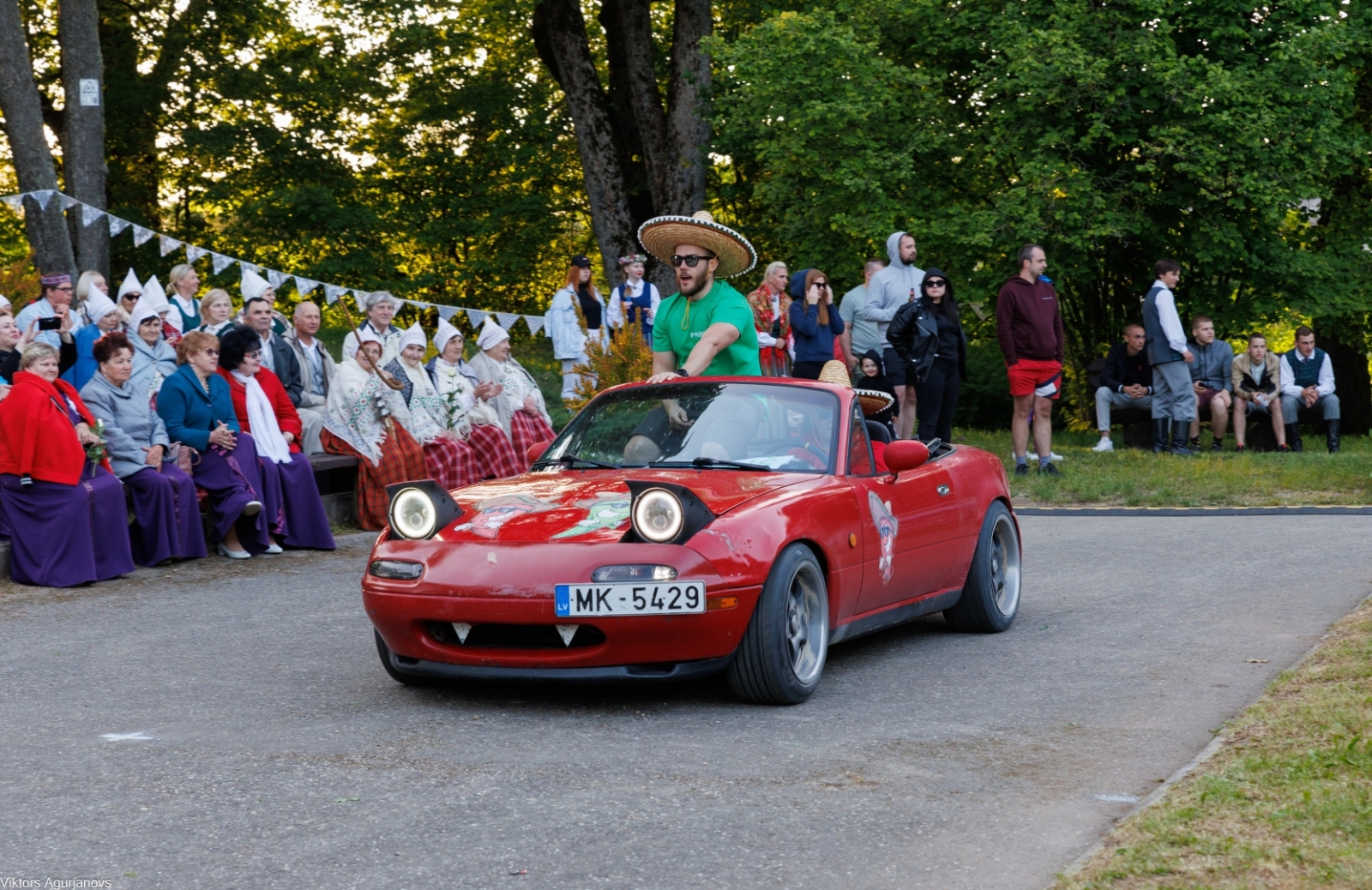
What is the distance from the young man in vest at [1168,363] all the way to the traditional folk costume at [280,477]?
34.0 ft

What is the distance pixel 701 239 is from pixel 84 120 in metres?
13.2

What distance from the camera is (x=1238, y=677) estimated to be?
24.2 feet

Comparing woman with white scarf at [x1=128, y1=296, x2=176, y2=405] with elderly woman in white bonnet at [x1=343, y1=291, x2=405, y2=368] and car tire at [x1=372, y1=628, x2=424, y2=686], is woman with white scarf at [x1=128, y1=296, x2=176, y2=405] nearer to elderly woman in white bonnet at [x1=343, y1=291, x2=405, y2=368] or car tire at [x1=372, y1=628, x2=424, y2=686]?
elderly woman in white bonnet at [x1=343, y1=291, x2=405, y2=368]

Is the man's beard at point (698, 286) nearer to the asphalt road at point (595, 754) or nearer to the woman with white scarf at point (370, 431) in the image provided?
the asphalt road at point (595, 754)

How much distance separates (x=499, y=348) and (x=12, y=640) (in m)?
8.13

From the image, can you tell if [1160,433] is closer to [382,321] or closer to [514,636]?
[382,321]

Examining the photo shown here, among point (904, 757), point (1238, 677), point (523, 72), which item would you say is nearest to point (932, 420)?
point (1238, 677)

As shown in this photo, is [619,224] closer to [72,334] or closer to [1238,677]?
[72,334]

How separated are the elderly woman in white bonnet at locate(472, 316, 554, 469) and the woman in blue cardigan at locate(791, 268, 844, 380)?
2.76 m

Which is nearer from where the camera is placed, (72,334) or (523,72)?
(72,334)

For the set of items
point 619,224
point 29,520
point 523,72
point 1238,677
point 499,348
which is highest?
point 523,72

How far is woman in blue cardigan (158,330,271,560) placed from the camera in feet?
39.7

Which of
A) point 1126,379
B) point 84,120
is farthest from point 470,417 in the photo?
point 1126,379

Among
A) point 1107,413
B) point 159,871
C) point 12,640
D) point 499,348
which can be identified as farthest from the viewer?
point 1107,413
